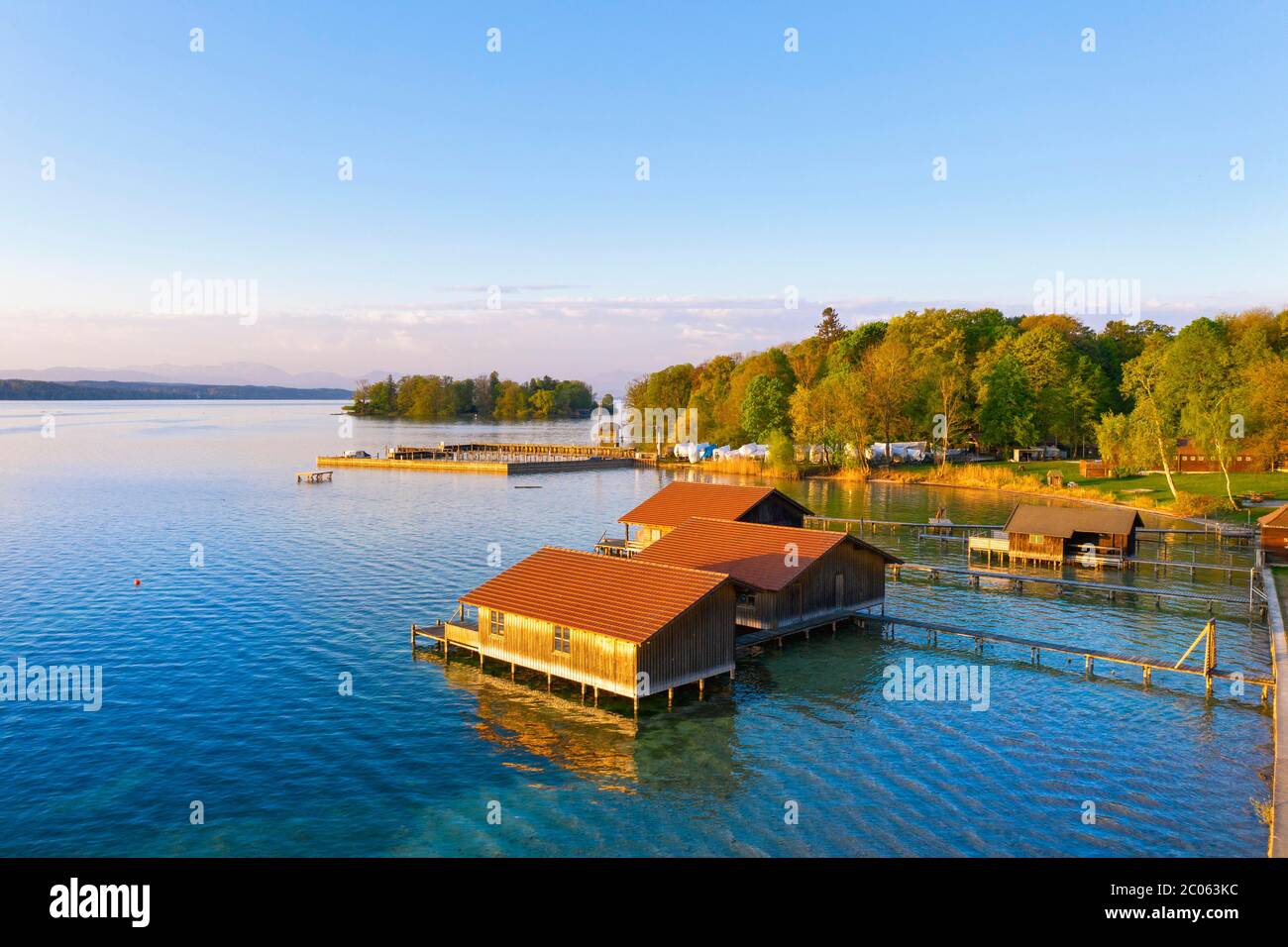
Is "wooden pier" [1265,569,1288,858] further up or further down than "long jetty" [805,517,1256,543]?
further down

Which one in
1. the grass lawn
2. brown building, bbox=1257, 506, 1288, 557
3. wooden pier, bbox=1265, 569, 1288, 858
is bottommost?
wooden pier, bbox=1265, 569, 1288, 858

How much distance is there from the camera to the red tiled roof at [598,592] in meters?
35.2

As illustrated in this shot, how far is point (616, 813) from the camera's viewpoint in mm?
25922

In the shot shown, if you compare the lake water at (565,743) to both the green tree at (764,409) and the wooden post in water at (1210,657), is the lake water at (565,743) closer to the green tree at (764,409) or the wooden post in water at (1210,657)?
the wooden post in water at (1210,657)

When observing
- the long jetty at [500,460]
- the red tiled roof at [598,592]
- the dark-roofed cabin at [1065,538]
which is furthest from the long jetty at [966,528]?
the long jetty at [500,460]

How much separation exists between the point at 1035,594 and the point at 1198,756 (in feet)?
89.8

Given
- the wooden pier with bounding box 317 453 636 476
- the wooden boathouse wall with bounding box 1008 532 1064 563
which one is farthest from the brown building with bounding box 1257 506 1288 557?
the wooden pier with bounding box 317 453 636 476

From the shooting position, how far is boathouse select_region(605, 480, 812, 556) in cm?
5912

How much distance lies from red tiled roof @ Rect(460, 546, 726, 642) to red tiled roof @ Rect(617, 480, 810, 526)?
19.0m

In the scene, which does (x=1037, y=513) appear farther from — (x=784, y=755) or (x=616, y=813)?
(x=616, y=813)

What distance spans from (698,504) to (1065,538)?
29.1 metres

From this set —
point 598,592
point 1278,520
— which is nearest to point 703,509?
point 598,592

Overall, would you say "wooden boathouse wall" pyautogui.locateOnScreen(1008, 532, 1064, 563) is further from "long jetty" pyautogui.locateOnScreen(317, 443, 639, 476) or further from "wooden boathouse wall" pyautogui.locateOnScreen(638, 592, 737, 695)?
"long jetty" pyautogui.locateOnScreen(317, 443, 639, 476)

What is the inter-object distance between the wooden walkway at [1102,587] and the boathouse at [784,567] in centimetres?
654
